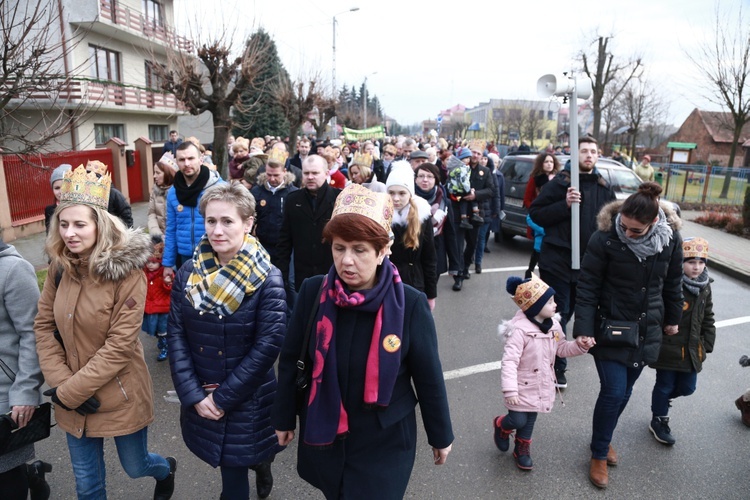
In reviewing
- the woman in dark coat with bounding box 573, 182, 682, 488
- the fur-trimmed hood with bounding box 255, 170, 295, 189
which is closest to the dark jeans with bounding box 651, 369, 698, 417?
the woman in dark coat with bounding box 573, 182, 682, 488

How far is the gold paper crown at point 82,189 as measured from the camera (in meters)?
2.74

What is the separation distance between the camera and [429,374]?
219 centimetres

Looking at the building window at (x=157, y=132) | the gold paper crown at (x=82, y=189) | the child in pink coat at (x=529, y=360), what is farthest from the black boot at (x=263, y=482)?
the building window at (x=157, y=132)

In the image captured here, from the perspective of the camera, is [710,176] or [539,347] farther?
[710,176]

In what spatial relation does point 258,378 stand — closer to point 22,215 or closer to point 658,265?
point 658,265

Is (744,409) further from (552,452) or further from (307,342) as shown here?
(307,342)

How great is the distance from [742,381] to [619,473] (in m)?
2.46

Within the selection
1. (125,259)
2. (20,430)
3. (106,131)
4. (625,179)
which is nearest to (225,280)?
(125,259)

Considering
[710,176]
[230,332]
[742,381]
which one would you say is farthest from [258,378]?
[710,176]

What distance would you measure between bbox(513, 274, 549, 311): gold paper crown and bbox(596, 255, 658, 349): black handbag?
0.49 meters

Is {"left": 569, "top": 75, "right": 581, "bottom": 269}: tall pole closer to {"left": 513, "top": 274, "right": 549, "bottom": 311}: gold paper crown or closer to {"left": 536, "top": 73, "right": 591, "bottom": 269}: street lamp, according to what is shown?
{"left": 536, "top": 73, "right": 591, "bottom": 269}: street lamp

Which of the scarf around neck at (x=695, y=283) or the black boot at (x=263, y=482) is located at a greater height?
the scarf around neck at (x=695, y=283)

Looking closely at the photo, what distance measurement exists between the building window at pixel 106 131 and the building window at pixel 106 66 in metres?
2.20

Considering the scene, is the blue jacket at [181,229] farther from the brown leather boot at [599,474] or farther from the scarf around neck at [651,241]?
the brown leather boot at [599,474]
